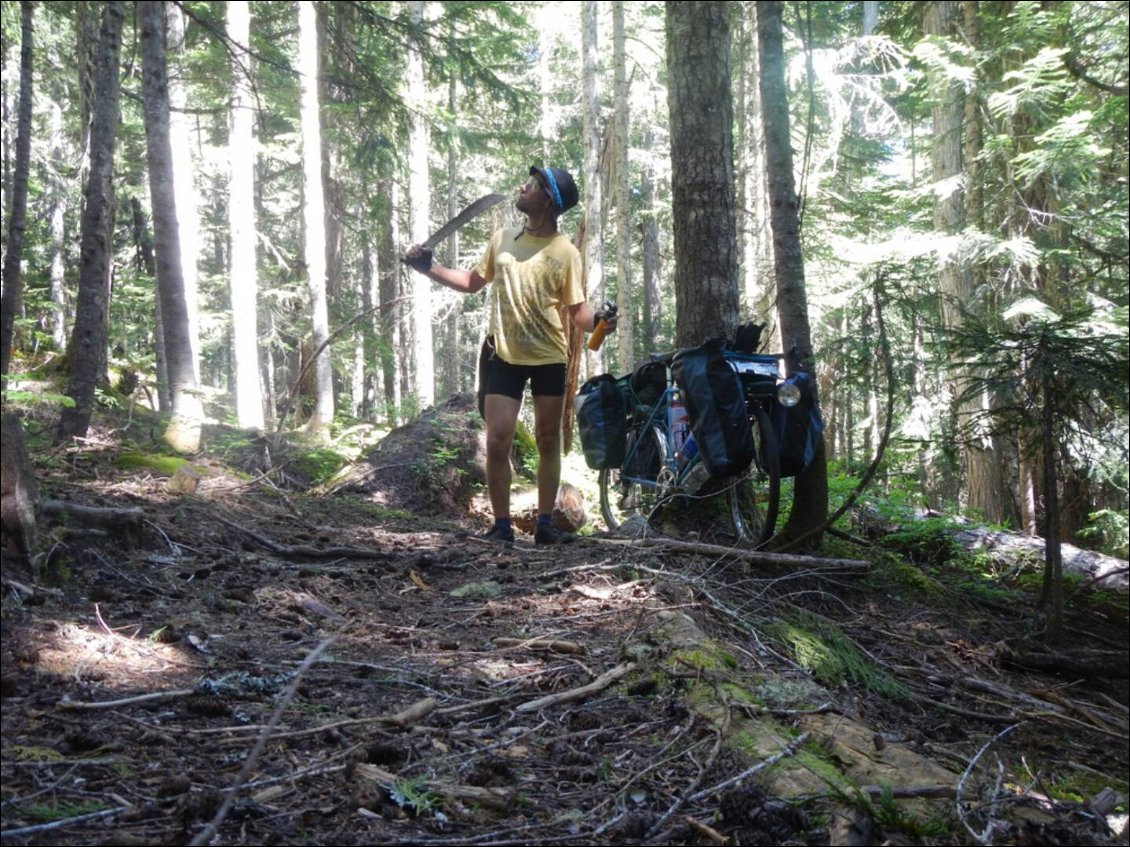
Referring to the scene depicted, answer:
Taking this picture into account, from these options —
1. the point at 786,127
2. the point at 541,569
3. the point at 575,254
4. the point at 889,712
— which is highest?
the point at 786,127

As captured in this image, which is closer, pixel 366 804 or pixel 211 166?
pixel 366 804

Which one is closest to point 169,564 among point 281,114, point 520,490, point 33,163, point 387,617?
point 387,617

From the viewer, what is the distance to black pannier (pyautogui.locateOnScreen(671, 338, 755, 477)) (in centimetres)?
462

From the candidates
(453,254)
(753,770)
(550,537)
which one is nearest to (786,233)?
(550,537)

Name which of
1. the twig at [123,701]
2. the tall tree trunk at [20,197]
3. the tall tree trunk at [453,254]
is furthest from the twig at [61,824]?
the tall tree trunk at [453,254]

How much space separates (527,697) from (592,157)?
624 inches

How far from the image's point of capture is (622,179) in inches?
687

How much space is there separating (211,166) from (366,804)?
93.6 feet

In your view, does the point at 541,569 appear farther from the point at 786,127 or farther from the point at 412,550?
the point at 786,127

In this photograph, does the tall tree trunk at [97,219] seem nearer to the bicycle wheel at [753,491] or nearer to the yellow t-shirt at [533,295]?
the yellow t-shirt at [533,295]

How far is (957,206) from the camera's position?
12242mm

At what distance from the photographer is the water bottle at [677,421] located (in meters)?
5.57

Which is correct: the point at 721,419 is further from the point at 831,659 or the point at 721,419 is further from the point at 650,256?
the point at 650,256

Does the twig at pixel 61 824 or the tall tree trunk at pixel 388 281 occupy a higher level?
the tall tree trunk at pixel 388 281
